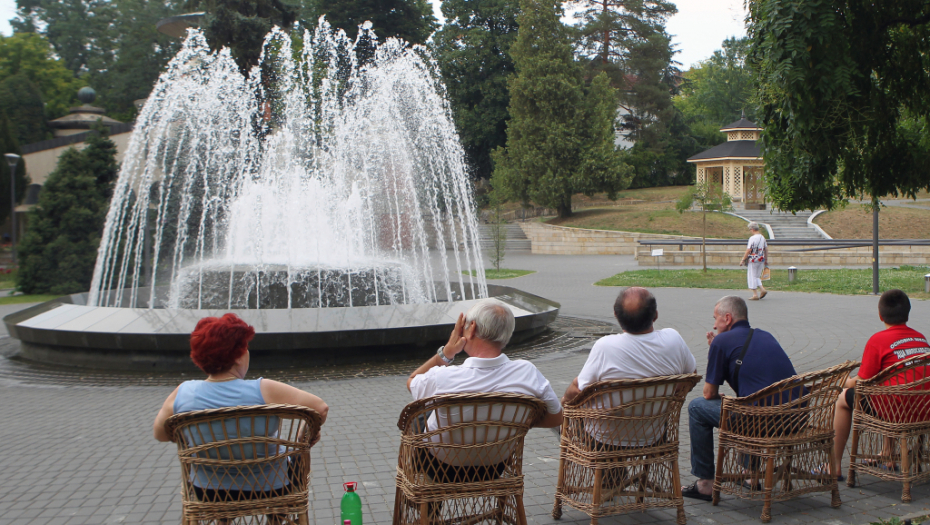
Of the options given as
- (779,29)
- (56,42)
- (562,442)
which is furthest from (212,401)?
(56,42)

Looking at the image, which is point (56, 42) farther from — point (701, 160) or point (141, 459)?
point (141, 459)

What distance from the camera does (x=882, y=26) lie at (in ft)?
19.0

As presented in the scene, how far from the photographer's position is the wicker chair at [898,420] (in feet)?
13.3

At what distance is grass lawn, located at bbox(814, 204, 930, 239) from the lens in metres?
32.7

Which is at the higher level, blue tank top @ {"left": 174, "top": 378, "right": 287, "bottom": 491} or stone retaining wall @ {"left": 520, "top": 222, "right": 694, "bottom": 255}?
stone retaining wall @ {"left": 520, "top": 222, "right": 694, "bottom": 255}

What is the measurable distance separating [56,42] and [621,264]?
64563 millimetres

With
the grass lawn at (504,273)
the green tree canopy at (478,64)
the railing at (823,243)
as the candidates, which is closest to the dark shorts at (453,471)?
the grass lawn at (504,273)

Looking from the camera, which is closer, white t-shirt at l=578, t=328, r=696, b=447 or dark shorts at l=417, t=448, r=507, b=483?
dark shorts at l=417, t=448, r=507, b=483

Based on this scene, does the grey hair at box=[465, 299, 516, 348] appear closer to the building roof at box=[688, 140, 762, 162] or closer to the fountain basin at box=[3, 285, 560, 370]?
the fountain basin at box=[3, 285, 560, 370]

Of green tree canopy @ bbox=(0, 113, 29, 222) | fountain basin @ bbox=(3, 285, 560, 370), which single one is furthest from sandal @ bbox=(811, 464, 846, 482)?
green tree canopy @ bbox=(0, 113, 29, 222)

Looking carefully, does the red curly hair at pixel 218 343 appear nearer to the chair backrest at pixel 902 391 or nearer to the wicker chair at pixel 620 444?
the wicker chair at pixel 620 444

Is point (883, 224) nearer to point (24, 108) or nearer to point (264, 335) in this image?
point (264, 335)

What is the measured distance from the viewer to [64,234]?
71.1ft

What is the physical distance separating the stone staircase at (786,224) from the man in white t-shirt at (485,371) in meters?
32.0
